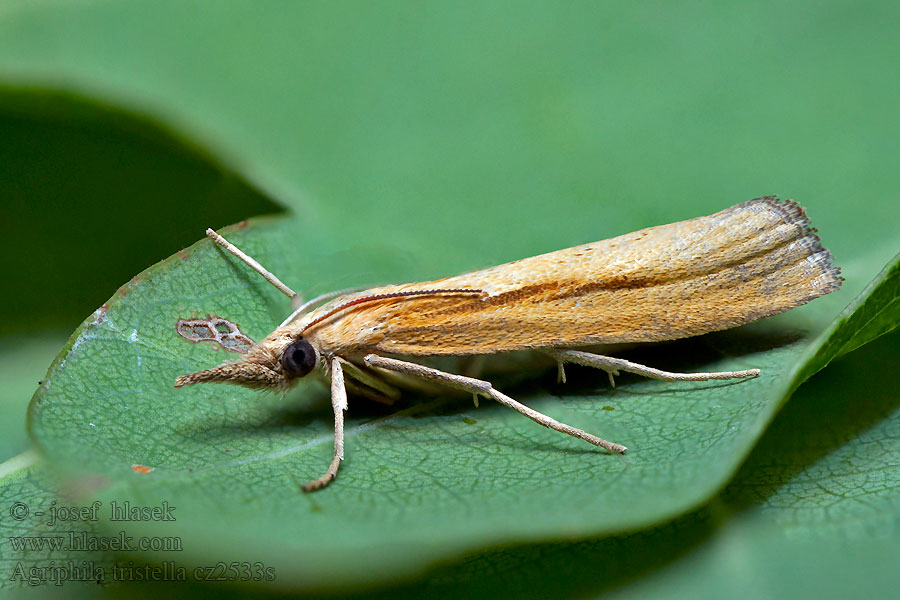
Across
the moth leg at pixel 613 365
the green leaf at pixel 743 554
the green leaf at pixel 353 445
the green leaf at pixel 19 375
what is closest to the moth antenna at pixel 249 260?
the green leaf at pixel 353 445

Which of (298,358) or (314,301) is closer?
(298,358)

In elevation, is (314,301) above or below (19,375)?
below

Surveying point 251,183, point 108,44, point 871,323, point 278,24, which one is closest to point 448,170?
point 251,183

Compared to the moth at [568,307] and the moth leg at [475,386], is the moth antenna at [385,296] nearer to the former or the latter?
the moth at [568,307]

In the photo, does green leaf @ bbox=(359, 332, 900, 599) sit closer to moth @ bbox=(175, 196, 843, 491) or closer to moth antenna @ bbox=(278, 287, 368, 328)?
moth @ bbox=(175, 196, 843, 491)

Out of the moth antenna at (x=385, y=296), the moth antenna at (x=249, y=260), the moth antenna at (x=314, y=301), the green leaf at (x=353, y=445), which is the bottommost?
the green leaf at (x=353, y=445)

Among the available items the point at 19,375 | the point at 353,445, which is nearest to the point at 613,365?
the point at 353,445

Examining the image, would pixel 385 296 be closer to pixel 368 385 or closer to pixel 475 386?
pixel 368 385
